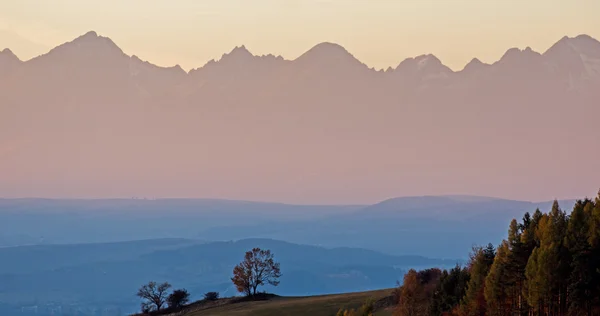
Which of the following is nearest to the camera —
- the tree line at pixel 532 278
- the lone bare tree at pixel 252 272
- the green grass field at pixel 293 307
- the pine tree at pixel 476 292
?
the tree line at pixel 532 278

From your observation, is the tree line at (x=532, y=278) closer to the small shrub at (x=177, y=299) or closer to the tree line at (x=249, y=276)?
the tree line at (x=249, y=276)

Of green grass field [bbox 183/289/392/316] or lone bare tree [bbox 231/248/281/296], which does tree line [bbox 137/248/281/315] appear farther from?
green grass field [bbox 183/289/392/316]

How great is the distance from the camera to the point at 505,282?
102188 mm

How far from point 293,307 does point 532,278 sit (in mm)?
49708

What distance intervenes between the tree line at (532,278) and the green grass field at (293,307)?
1175 cm

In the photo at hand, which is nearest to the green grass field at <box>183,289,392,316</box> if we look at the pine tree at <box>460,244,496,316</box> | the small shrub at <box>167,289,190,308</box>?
the small shrub at <box>167,289,190,308</box>

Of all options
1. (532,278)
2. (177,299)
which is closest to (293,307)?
(177,299)

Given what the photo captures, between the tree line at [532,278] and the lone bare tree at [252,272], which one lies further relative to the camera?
the lone bare tree at [252,272]

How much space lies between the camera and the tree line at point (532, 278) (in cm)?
9625

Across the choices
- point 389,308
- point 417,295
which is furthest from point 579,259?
point 389,308

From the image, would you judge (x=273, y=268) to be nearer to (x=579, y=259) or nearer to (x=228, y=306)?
(x=228, y=306)

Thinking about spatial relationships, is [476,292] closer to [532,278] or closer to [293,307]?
[532,278]

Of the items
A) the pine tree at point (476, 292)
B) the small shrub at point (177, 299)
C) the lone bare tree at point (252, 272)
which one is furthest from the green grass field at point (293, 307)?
the pine tree at point (476, 292)

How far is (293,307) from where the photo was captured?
459 ft
